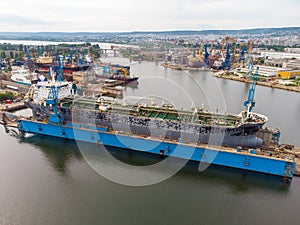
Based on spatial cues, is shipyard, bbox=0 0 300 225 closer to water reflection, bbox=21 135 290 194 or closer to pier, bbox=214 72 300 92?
water reflection, bbox=21 135 290 194

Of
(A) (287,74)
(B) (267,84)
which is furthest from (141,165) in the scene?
(A) (287,74)

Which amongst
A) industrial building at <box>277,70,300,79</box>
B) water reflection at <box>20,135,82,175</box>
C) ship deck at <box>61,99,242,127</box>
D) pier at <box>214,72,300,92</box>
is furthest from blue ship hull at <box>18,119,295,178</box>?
industrial building at <box>277,70,300,79</box>

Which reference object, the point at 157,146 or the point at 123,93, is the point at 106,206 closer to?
the point at 157,146

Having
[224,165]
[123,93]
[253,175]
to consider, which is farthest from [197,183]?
[123,93]

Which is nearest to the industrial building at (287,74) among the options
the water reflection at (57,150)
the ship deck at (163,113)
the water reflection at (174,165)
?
the ship deck at (163,113)

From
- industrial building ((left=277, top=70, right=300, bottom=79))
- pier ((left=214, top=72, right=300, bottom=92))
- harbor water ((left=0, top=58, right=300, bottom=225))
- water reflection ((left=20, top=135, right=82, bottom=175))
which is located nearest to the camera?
harbor water ((left=0, top=58, right=300, bottom=225))

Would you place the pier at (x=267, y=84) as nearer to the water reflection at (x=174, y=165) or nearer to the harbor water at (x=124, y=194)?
the harbor water at (x=124, y=194)

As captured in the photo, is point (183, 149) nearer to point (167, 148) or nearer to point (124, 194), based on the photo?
point (167, 148)
